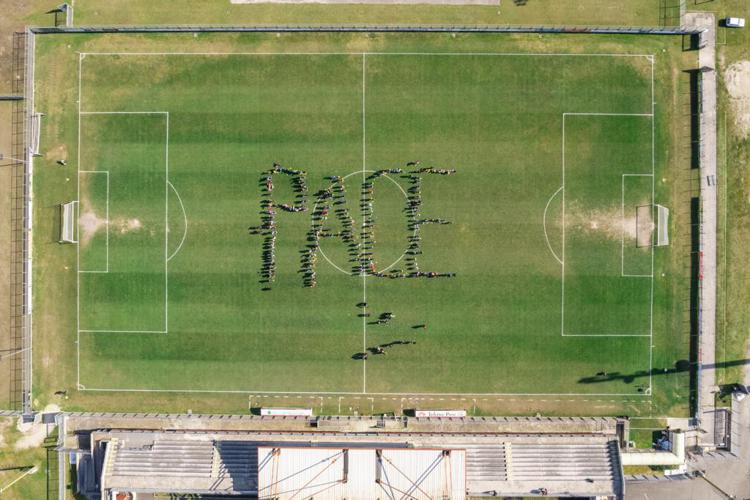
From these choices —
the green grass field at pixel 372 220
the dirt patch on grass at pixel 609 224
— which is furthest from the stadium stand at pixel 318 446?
the dirt patch on grass at pixel 609 224

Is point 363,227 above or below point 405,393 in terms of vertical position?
A: above

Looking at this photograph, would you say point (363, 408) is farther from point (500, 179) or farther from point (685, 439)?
point (685, 439)

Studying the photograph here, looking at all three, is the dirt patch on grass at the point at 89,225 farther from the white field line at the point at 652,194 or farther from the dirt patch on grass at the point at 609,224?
the white field line at the point at 652,194

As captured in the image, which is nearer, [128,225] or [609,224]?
[609,224]

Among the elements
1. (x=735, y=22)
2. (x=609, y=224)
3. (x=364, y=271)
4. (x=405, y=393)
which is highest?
(x=735, y=22)

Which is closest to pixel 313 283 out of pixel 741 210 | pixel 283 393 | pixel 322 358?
pixel 322 358

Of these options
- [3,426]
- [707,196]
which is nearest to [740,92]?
[707,196]

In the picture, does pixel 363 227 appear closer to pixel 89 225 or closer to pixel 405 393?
pixel 405 393
